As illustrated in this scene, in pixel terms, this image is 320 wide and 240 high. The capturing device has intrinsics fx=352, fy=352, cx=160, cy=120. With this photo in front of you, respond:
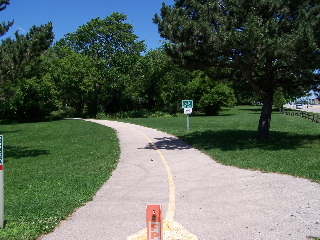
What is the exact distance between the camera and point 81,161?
43.6ft

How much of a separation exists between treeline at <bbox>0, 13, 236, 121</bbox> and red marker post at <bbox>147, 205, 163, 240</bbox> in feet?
141

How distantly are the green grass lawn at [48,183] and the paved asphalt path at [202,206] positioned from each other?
0.30 m

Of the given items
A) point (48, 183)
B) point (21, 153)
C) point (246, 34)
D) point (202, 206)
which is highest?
point (246, 34)

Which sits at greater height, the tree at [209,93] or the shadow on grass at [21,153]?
the tree at [209,93]

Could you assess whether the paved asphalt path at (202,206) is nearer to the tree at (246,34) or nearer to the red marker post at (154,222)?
the red marker post at (154,222)

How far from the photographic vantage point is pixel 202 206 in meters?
6.80

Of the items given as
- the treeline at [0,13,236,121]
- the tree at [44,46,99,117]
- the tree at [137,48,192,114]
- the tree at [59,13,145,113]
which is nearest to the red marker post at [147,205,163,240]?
the treeline at [0,13,236,121]

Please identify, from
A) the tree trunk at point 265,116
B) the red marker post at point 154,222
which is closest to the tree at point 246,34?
the tree trunk at point 265,116

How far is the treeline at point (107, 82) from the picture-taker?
48.0 meters

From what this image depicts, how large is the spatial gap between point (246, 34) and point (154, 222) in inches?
430

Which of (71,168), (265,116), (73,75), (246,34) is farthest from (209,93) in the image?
(71,168)

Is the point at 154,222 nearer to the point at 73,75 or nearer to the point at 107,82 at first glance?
the point at 73,75

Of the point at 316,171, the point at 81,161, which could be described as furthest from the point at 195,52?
the point at 316,171

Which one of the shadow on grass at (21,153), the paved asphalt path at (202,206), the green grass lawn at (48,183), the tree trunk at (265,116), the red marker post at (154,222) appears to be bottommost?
the shadow on grass at (21,153)
